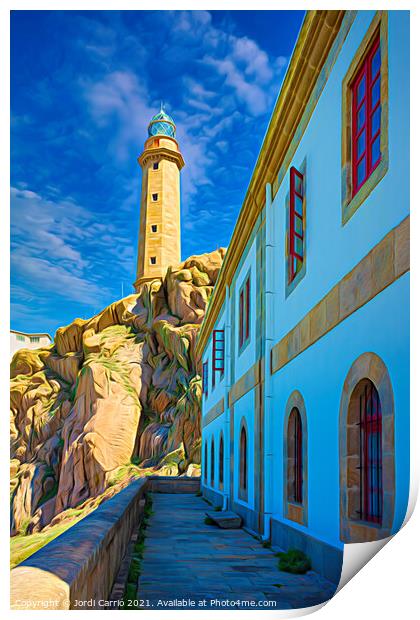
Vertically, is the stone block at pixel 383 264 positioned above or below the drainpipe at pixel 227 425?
above

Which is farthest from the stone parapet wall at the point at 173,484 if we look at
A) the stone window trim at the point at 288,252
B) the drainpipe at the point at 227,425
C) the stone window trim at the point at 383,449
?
the stone window trim at the point at 383,449

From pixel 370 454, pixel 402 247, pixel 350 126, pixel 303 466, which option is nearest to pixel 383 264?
pixel 402 247

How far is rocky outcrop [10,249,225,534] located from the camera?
37312mm

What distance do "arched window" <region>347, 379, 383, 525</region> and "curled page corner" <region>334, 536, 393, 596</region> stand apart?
393 mm

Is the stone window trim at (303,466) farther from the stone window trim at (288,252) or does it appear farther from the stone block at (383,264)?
the stone block at (383,264)

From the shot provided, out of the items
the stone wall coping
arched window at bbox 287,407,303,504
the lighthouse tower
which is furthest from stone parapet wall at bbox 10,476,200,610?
the lighthouse tower

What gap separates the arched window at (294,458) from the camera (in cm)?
877

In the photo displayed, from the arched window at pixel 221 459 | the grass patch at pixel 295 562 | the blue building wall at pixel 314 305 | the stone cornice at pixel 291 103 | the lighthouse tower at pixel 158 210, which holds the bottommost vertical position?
the arched window at pixel 221 459

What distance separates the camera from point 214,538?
11.4 meters

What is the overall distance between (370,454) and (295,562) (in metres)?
2.35

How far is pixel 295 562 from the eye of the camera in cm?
757

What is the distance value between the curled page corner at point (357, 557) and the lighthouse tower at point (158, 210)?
141ft

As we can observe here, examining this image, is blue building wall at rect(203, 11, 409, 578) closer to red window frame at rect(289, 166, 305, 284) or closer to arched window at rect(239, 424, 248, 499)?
red window frame at rect(289, 166, 305, 284)
